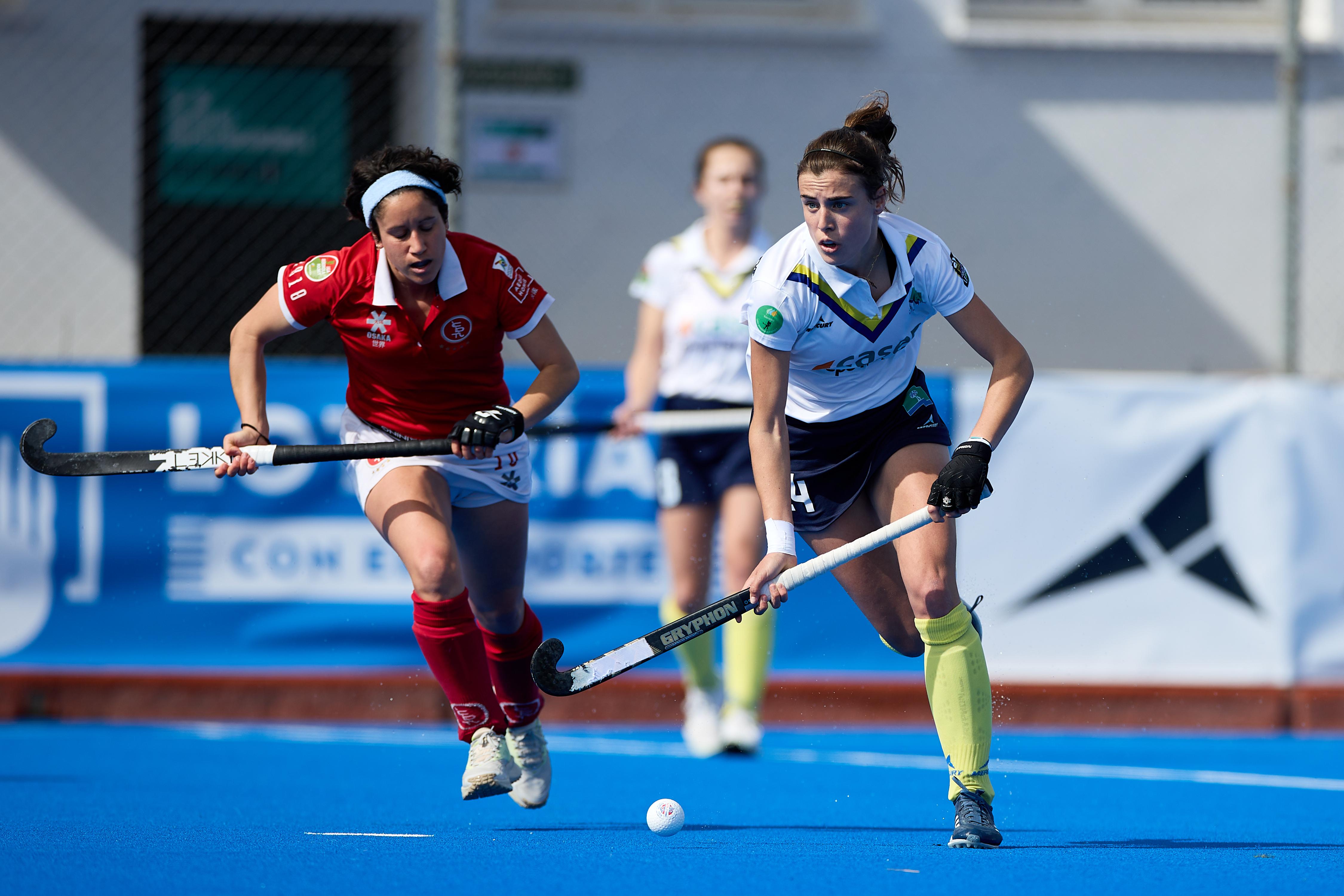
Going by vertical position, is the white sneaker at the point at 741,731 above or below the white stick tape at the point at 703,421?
below

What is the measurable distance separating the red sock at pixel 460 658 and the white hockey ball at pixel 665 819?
48 cm

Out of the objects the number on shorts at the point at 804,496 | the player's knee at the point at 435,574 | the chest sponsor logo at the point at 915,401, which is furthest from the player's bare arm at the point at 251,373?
the chest sponsor logo at the point at 915,401

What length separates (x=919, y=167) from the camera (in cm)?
959

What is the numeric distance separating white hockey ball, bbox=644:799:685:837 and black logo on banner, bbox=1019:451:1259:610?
10.1 feet

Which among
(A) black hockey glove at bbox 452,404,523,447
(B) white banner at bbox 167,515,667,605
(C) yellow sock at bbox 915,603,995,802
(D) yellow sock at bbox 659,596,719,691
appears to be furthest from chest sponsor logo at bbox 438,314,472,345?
(B) white banner at bbox 167,515,667,605

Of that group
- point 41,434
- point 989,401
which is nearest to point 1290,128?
point 989,401

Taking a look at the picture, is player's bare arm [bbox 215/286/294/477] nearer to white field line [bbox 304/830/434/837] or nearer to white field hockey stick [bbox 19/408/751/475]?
white field hockey stick [bbox 19/408/751/475]

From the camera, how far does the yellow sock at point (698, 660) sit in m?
6.21

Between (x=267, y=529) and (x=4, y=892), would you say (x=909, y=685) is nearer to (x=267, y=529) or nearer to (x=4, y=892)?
(x=267, y=529)

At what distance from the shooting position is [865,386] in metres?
4.30

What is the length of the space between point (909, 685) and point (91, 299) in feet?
16.8

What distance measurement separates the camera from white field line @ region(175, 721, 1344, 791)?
5.82m

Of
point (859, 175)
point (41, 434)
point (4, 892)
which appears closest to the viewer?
point (4, 892)

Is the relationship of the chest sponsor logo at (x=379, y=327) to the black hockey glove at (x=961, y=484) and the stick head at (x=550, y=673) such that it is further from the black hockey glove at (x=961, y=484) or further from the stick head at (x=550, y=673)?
the black hockey glove at (x=961, y=484)
